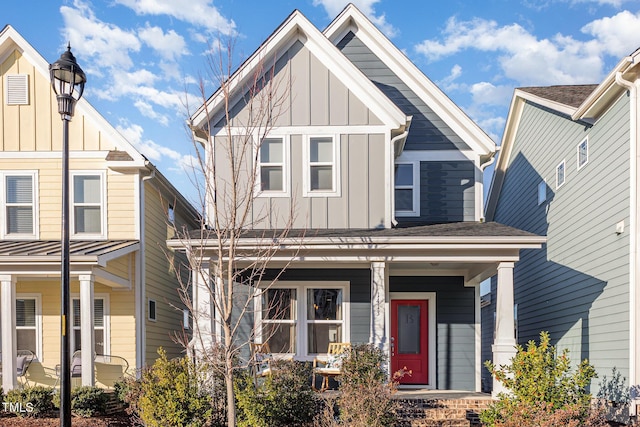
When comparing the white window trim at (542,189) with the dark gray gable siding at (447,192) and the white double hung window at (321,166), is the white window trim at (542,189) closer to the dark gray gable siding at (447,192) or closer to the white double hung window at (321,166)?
the dark gray gable siding at (447,192)

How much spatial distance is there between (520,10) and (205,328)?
48.6 feet

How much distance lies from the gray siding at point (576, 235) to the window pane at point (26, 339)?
37.3 feet

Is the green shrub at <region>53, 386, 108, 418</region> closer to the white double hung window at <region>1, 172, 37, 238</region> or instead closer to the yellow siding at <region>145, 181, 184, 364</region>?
the yellow siding at <region>145, 181, 184, 364</region>

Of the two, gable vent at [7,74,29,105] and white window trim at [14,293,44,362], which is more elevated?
gable vent at [7,74,29,105]

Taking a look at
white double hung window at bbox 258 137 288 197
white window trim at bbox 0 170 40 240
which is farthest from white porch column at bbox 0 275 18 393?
white double hung window at bbox 258 137 288 197

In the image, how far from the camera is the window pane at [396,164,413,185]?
12.3 meters

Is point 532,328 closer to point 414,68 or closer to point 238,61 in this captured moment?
point 414,68

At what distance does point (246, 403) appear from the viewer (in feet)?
25.5

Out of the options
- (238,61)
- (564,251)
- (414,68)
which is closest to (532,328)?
(564,251)

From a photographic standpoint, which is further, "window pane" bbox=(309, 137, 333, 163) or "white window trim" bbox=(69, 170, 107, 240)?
"white window trim" bbox=(69, 170, 107, 240)

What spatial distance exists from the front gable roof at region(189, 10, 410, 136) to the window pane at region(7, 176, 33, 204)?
4261 millimetres

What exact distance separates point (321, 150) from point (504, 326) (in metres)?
4.67

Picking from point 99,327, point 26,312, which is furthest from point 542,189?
point 26,312

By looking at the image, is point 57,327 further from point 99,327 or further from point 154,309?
point 154,309
